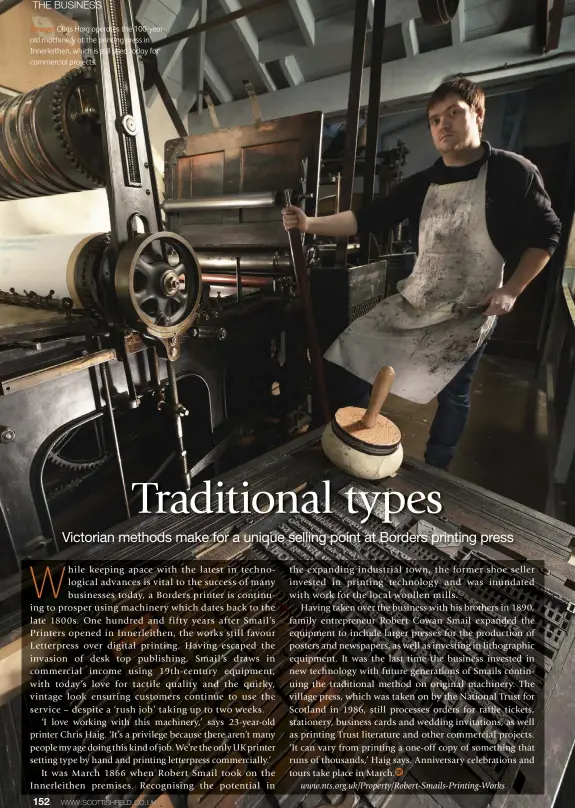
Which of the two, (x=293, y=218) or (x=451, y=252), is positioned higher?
(x=293, y=218)

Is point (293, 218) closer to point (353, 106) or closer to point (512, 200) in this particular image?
point (353, 106)

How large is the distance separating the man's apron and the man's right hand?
0.53 m

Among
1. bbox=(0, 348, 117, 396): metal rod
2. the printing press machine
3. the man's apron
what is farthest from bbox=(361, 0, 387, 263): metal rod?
bbox=(0, 348, 117, 396): metal rod

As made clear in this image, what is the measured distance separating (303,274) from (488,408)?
89.3 inches

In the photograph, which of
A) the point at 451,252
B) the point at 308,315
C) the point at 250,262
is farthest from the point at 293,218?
the point at 451,252

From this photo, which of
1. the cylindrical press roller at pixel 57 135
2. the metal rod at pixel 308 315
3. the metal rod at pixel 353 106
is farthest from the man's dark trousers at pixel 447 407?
the cylindrical press roller at pixel 57 135

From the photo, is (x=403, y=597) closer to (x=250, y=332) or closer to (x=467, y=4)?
(x=250, y=332)

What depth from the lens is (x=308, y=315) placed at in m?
2.10

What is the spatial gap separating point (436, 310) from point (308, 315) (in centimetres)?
62

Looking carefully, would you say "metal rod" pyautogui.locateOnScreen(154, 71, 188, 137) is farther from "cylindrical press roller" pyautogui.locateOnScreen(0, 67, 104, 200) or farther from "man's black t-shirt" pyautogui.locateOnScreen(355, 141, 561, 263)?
"man's black t-shirt" pyautogui.locateOnScreen(355, 141, 561, 263)

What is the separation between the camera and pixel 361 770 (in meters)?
0.60

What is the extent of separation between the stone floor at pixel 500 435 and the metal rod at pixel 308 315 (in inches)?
33.4

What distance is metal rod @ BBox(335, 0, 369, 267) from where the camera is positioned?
1.96 m

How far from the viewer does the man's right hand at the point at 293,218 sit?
1.82 meters
